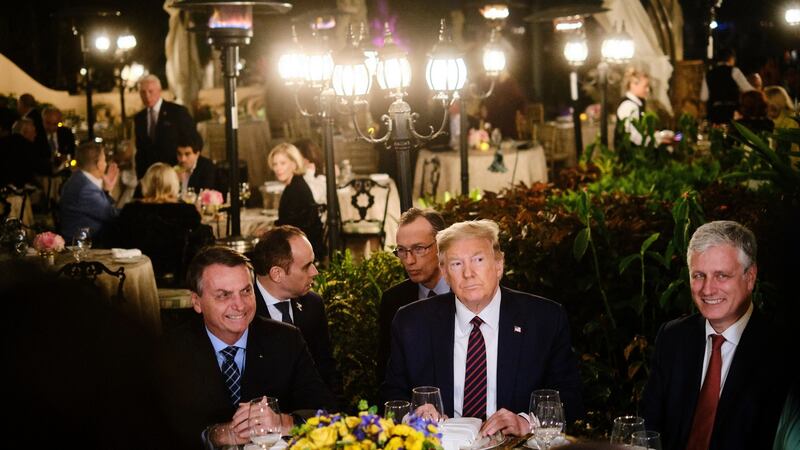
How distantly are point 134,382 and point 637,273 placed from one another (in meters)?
4.13

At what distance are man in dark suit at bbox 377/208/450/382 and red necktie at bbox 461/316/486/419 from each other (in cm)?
76

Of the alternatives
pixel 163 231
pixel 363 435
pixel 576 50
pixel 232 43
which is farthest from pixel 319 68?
pixel 576 50

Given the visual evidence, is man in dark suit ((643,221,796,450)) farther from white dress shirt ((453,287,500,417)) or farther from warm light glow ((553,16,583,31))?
warm light glow ((553,16,583,31))

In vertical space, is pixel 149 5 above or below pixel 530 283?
above

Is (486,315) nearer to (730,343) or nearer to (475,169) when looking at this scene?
(730,343)

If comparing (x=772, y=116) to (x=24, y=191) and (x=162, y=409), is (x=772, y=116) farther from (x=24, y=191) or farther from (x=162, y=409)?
(x=162, y=409)

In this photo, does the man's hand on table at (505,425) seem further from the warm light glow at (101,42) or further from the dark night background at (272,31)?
the warm light glow at (101,42)

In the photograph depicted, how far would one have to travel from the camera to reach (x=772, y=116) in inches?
395

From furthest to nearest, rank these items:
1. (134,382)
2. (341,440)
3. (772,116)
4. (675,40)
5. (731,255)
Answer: (675,40) → (772,116) → (731,255) → (341,440) → (134,382)

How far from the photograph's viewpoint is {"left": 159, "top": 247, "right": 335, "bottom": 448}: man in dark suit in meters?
3.51

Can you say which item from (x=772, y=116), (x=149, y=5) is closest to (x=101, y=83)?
(x=149, y=5)

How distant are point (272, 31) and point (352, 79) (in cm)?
1528

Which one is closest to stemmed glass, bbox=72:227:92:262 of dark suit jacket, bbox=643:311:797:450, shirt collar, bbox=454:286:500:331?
shirt collar, bbox=454:286:500:331

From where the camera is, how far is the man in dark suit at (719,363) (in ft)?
10.6
